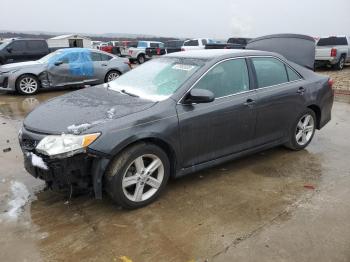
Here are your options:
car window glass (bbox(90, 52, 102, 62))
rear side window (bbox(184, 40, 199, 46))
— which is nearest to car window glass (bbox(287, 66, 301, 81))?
car window glass (bbox(90, 52, 102, 62))

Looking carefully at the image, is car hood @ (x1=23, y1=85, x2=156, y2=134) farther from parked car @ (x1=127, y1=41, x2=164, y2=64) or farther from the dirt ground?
parked car @ (x1=127, y1=41, x2=164, y2=64)

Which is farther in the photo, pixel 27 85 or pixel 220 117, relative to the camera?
pixel 27 85

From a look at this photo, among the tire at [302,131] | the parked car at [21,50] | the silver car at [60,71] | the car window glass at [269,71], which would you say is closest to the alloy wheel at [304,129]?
the tire at [302,131]

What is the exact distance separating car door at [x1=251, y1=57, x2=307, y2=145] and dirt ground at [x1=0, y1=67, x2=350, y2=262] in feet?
1.70

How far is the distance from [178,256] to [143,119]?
53.2 inches

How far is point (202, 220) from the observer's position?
3480 mm

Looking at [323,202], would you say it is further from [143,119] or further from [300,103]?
[143,119]

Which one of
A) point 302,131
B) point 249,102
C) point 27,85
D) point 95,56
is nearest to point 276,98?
point 249,102

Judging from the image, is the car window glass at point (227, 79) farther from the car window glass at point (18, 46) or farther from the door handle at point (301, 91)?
the car window glass at point (18, 46)

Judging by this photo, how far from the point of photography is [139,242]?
3125 mm

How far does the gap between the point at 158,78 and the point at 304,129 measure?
257 cm

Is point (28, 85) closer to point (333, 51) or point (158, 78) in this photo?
point (158, 78)

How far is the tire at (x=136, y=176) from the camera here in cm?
339

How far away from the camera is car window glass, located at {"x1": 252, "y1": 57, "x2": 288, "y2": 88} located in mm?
4651
